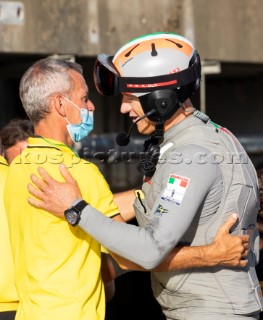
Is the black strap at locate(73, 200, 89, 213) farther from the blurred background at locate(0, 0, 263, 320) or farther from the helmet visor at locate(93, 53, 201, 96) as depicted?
the blurred background at locate(0, 0, 263, 320)

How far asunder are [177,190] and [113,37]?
11.1 meters

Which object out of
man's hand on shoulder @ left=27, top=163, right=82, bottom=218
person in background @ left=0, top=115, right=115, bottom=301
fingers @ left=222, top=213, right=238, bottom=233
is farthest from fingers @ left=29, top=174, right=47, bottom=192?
person in background @ left=0, top=115, right=115, bottom=301

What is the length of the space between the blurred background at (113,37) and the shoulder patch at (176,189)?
705cm

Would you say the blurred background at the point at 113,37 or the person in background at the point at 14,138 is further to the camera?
the blurred background at the point at 113,37

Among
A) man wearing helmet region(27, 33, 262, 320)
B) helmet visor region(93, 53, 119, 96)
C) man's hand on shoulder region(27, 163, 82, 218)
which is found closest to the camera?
man wearing helmet region(27, 33, 262, 320)

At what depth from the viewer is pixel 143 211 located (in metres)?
2.97

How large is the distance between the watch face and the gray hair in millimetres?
514

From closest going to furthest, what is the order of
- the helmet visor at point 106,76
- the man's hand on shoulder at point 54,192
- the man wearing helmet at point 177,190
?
the man wearing helmet at point 177,190 → the man's hand on shoulder at point 54,192 → the helmet visor at point 106,76

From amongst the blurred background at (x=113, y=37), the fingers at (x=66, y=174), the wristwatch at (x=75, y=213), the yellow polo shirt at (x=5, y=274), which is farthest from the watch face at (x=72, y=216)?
the blurred background at (x=113, y=37)

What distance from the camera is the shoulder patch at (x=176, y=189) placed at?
107 inches

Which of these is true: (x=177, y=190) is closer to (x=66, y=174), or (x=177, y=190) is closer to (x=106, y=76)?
(x=66, y=174)

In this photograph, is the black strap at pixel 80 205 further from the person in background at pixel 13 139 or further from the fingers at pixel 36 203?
the person in background at pixel 13 139

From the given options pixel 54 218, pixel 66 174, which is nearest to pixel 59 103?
pixel 66 174

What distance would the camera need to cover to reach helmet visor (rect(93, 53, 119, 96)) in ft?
9.96
